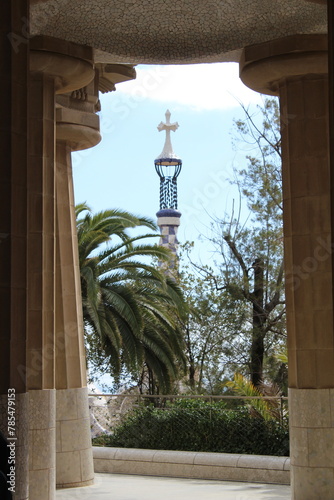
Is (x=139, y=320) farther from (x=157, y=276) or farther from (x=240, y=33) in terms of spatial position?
(x=240, y=33)

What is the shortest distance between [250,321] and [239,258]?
238 cm

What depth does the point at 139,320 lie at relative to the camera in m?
22.4

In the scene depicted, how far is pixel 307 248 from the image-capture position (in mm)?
14055

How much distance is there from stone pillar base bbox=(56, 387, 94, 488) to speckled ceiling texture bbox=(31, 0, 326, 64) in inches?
254

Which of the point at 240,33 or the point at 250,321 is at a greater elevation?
the point at 240,33

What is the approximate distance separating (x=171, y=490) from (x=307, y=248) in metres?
5.00

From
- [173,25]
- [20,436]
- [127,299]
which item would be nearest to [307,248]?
[173,25]

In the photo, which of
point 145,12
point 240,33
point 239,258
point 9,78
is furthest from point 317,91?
point 239,258

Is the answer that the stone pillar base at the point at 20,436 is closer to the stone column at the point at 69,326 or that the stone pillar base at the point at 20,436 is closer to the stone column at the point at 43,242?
the stone column at the point at 43,242

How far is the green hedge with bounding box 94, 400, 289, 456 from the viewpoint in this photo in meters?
17.6

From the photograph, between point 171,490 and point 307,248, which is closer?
point 307,248

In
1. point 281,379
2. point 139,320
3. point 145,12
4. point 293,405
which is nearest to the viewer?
point 293,405

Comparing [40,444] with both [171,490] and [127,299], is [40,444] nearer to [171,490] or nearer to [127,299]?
[171,490]

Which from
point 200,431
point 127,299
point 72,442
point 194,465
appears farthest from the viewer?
point 127,299
